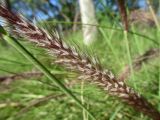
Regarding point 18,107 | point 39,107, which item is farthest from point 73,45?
point 18,107

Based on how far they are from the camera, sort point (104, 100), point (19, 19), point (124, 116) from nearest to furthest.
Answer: point (19, 19)
point (124, 116)
point (104, 100)

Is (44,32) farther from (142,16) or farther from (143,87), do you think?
(142,16)

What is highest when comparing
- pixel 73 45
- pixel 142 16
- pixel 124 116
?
pixel 142 16

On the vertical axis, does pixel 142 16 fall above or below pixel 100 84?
above

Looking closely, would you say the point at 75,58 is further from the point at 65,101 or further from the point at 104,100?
the point at 65,101

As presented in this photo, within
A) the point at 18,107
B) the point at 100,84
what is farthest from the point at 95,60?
the point at 18,107

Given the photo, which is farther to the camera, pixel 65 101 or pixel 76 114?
pixel 65 101

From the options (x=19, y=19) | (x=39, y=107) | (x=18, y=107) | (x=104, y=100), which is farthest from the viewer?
(x=18, y=107)
